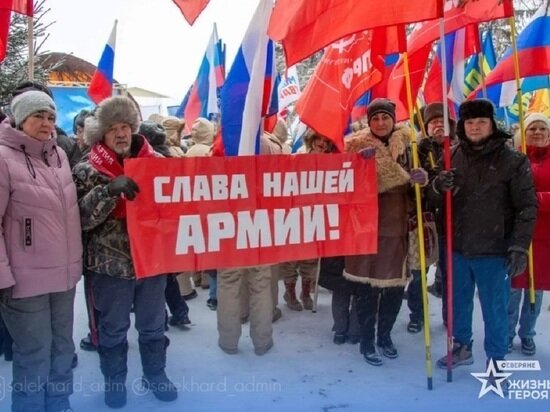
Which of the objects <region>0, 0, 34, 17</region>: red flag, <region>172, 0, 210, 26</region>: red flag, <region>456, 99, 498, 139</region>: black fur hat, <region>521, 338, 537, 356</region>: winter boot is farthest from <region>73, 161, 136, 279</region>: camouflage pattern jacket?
<region>521, 338, 537, 356</region>: winter boot

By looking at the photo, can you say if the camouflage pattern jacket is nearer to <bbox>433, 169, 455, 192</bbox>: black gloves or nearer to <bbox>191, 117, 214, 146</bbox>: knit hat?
<bbox>433, 169, 455, 192</bbox>: black gloves

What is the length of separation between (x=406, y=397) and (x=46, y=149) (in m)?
2.89

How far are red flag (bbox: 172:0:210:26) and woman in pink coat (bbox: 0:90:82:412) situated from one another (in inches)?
54.5

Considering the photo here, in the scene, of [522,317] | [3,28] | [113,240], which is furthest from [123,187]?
[522,317]

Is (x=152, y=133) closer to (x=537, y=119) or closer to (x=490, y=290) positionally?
(x=490, y=290)

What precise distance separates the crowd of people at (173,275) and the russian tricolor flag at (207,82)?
3.99 m

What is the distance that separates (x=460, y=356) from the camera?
395cm

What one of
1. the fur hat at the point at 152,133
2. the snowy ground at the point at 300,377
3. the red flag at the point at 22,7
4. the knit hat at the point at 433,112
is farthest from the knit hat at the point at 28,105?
the knit hat at the point at 433,112

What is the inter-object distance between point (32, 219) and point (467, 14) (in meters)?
3.49

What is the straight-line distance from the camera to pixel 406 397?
3523 millimetres

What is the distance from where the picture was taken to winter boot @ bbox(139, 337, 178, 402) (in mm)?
3512

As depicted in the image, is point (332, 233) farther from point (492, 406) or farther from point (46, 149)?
point (46, 149)

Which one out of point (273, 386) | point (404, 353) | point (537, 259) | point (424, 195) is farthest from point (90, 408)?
point (537, 259)

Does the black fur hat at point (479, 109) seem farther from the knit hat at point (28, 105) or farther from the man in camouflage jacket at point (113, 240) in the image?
the knit hat at point (28, 105)
